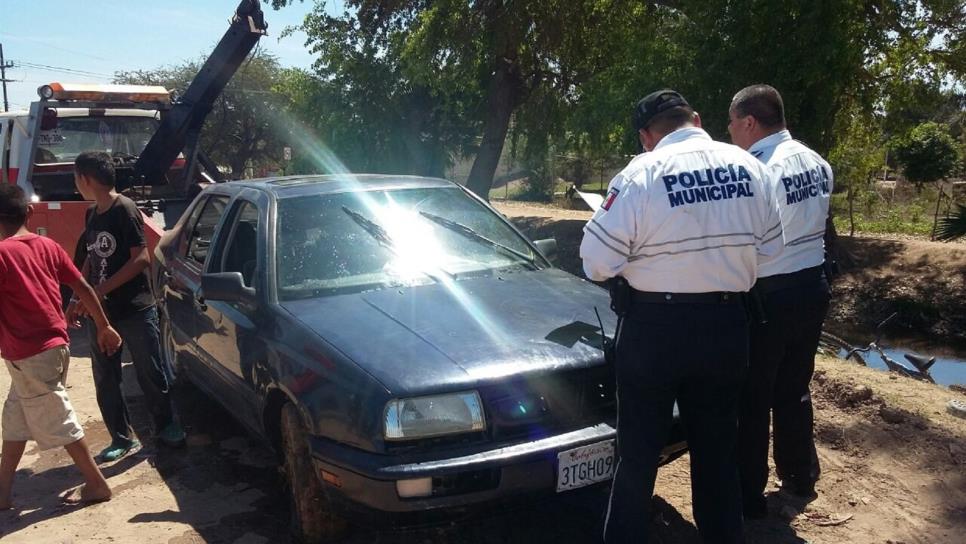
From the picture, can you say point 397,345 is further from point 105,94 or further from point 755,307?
point 105,94

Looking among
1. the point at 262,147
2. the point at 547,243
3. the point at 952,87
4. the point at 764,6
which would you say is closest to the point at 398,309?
the point at 547,243

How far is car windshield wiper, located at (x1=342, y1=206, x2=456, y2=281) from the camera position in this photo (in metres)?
4.07

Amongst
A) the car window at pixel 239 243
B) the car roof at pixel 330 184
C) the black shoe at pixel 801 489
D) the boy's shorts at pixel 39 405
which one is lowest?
the black shoe at pixel 801 489

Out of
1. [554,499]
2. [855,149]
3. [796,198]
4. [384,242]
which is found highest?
[855,149]

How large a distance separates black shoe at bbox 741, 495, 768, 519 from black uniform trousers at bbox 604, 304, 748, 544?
0.71 m

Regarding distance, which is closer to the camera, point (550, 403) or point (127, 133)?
point (550, 403)

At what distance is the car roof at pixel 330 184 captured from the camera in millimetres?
4367

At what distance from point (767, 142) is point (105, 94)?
7463mm

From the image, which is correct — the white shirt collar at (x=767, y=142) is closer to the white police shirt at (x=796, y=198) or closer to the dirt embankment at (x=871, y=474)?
the white police shirt at (x=796, y=198)

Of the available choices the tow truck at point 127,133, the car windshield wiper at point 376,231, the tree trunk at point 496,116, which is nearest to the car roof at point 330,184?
the car windshield wiper at point 376,231

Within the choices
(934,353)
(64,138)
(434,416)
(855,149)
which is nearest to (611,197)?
(434,416)

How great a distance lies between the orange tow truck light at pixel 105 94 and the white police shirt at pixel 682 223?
7414 mm

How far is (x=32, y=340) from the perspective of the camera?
12.1 ft

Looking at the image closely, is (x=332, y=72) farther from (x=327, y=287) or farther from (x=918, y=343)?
(x=327, y=287)
